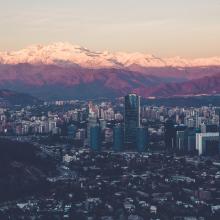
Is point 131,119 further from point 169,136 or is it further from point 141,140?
point 141,140

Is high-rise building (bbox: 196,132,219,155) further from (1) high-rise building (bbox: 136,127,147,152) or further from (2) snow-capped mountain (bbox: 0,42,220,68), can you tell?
(2) snow-capped mountain (bbox: 0,42,220,68)

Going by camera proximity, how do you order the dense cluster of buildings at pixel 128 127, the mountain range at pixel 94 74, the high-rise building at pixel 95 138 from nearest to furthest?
the dense cluster of buildings at pixel 128 127 < the high-rise building at pixel 95 138 < the mountain range at pixel 94 74

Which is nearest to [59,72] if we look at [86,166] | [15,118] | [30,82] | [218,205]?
[30,82]

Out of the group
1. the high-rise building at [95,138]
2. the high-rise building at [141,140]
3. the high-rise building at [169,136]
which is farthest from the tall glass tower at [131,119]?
the high-rise building at [169,136]

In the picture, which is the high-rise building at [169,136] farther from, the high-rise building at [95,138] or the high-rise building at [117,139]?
the high-rise building at [95,138]

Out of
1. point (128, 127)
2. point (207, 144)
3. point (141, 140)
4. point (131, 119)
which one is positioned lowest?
point (207, 144)

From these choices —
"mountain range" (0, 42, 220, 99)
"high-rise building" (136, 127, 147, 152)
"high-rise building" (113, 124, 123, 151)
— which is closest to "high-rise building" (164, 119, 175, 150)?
"high-rise building" (136, 127, 147, 152)

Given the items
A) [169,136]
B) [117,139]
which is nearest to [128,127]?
[117,139]
